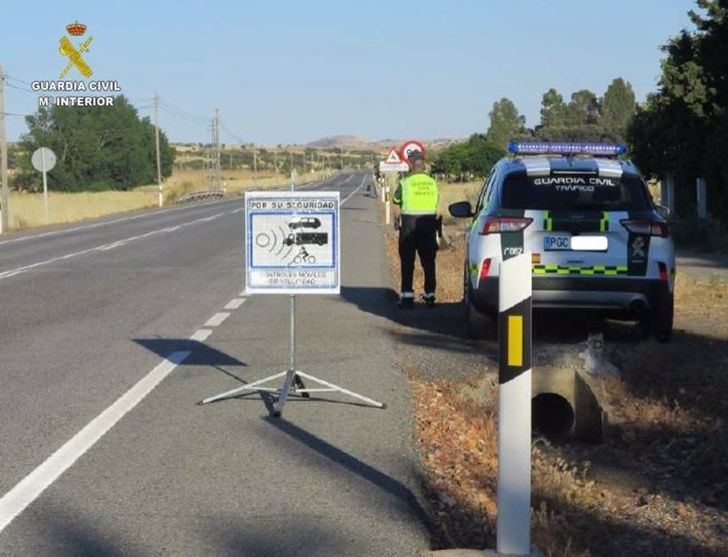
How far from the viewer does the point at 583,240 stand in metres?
10.9

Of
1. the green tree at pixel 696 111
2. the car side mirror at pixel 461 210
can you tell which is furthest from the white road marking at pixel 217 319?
the green tree at pixel 696 111

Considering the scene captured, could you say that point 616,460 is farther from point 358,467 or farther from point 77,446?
point 77,446

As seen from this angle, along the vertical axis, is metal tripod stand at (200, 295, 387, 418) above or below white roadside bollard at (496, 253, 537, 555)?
below

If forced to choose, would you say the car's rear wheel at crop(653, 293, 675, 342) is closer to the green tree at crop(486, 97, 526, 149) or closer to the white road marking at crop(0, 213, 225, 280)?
the white road marking at crop(0, 213, 225, 280)

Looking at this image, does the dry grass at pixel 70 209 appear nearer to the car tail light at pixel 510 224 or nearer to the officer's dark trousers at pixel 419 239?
the officer's dark trousers at pixel 419 239

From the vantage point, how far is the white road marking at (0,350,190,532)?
605cm

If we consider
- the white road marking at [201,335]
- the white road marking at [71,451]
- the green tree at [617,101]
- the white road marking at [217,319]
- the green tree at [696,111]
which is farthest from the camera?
the green tree at [617,101]

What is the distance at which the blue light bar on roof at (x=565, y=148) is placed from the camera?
460 inches

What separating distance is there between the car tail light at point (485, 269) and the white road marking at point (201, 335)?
281 cm

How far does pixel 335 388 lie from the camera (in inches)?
336

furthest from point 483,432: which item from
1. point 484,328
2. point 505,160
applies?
point 505,160

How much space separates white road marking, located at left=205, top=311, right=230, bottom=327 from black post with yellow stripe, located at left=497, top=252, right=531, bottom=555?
324 inches

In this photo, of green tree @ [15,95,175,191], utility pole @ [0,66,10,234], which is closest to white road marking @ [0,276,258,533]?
utility pole @ [0,66,10,234]

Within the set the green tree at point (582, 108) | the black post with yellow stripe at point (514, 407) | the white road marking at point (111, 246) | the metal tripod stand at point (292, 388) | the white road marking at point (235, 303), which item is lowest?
the white road marking at point (111, 246)
